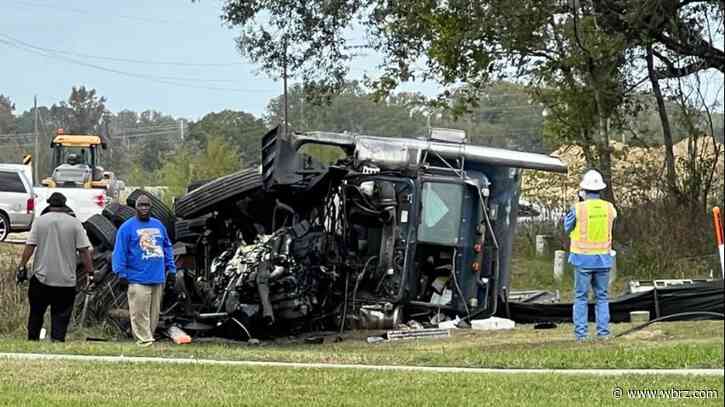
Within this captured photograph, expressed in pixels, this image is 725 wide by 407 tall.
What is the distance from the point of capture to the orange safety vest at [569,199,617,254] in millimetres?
13273

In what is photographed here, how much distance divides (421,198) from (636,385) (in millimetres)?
6343

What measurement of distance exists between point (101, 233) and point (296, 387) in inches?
292

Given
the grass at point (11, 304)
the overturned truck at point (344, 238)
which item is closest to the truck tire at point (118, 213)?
the overturned truck at point (344, 238)

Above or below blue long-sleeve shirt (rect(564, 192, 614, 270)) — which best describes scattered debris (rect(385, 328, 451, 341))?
below

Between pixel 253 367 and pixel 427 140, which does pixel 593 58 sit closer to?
pixel 427 140

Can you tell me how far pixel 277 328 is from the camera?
50.4 ft

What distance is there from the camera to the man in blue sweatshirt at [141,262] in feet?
44.8

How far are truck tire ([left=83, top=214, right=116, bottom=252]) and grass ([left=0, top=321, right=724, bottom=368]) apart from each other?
159 centimetres

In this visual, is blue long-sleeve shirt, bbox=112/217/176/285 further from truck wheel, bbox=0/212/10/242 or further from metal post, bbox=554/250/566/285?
truck wheel, bbox=0/212/10/242

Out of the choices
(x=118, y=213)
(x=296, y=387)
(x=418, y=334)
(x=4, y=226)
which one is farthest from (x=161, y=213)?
(x=4, y=226)

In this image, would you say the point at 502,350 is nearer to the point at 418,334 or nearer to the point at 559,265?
the point at 418,334

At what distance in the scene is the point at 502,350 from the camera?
1240 cm

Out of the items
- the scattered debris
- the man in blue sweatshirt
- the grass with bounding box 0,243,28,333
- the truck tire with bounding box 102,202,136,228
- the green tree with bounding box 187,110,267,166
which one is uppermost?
the green tree with bounding box 187,110,267,166

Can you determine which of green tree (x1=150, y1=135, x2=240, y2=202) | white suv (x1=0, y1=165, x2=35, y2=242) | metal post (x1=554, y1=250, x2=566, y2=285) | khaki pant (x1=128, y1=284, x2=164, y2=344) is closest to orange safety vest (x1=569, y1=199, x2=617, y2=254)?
khaki pant (x1=128, y1=284, x2=164, y2=344)
